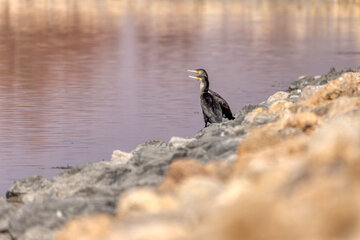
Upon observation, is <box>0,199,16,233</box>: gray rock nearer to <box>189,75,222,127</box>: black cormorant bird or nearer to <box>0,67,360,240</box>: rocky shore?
<box>0,67,360,240</box>: rocky shore

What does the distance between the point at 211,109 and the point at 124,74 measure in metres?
14.9

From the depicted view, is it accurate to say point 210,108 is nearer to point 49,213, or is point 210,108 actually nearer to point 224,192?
point 49,213

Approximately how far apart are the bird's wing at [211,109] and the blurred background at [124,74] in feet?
4.40

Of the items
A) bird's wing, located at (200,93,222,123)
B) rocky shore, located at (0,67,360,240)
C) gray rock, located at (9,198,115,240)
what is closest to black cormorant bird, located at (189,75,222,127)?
bird's wing, located at (200,93,222,123)

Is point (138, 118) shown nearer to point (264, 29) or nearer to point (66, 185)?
point (66, 185)

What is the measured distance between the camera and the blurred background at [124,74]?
739 inches

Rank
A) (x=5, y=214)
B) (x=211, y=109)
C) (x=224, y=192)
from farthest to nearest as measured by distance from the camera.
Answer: (x=211, y=109), (x=5, y=214), (x=224, y=192)

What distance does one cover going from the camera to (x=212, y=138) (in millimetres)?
11211

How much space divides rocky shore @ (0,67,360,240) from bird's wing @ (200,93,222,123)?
6.19 meters

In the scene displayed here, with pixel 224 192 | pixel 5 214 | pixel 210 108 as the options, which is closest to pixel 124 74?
pixel 210 108

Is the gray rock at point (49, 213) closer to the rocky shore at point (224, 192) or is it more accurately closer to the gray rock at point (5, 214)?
the rocky shore at point (224, 192)

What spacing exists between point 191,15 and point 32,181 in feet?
238

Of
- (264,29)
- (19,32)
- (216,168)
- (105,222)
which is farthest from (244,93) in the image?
(264,29)

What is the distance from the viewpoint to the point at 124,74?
1294 inches
